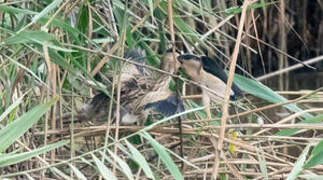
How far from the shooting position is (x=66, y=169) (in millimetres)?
2236

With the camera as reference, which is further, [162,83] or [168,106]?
[162,83]

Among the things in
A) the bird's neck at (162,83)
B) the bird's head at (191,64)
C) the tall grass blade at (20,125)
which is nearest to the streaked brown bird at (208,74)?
the bird's head at (191,64)

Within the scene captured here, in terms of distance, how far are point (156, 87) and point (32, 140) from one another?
35cm

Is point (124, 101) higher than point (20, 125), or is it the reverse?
point (20, 125)

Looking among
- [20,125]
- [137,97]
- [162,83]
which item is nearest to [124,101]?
[137,97]

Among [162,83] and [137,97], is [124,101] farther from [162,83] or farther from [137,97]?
[162,83]

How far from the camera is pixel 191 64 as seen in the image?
1.86 m

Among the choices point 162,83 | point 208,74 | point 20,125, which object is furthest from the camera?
point 162,83

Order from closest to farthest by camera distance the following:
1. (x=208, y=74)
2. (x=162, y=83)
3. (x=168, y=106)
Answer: (x=168, y=106) → (x=208, y=74) → (x=162, y=83)

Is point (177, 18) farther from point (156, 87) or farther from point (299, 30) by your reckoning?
point (299, 30)

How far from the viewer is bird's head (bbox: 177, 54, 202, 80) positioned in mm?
1844

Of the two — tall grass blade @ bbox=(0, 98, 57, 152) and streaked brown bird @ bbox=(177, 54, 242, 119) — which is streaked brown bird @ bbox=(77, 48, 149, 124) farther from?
tall grass blade @ bbox=(0, 98, 57, 152)

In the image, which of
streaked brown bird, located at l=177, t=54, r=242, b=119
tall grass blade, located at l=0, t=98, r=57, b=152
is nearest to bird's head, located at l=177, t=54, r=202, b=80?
streaked brown bird, located at l=177, t=54, r=242, b=119

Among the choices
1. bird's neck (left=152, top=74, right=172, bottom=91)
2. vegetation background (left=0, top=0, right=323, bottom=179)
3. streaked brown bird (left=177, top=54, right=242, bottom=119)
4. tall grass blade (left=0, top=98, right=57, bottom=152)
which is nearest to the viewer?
tall grass blade (left=0, top=98, right=57, bottom=152)
